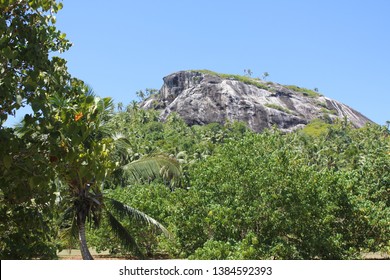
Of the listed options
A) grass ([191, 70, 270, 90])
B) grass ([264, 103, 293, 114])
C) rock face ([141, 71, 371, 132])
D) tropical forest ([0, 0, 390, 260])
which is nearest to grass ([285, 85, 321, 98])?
rock face ([141, 71, 371, 132])

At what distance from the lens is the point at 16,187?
5207 mm

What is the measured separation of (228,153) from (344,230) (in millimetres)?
5332

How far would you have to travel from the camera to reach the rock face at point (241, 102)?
130 metres

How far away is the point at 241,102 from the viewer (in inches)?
5221

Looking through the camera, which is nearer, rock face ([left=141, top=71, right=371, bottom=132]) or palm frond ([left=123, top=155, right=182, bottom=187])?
palm frond ([left=123, top=155, right=182, bottom=187])

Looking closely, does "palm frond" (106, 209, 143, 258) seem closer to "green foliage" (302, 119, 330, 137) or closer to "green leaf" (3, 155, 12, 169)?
"green leaf" (3, 155, 12, 169)

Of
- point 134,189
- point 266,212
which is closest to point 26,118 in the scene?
point 266,212

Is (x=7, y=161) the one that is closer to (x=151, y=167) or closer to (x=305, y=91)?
(x=151, y=167)

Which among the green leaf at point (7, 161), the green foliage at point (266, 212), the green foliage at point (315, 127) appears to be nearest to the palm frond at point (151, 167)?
the green foliage at point (266, 212)

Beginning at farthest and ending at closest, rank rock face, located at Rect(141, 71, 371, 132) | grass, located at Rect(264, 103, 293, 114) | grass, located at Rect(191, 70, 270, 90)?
grass, located at Rect(191, 70, 270, 90), grass, located at Rect(264, 103, 293, 114), rock face, located at Rect(141, 71, 371, 132)

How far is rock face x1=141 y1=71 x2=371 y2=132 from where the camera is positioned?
130m

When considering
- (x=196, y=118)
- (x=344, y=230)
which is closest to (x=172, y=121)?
(x=196, y=118)

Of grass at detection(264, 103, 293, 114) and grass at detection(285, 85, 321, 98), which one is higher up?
grass at detection(285, 85, 321, 98)
